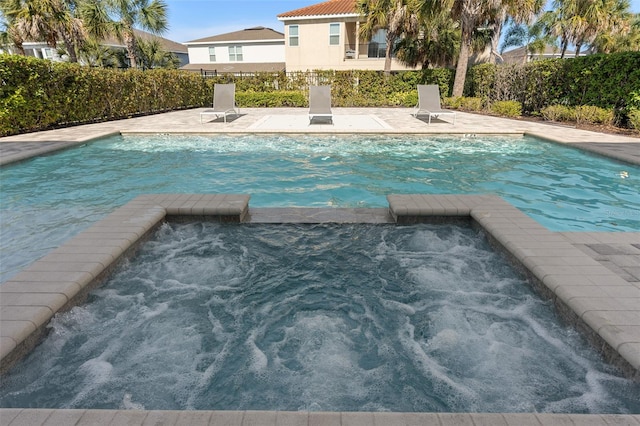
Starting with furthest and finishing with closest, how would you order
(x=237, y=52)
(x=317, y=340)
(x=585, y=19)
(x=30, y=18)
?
1. (x=237, y=52)
2. (x=585, y=19)
3. (x=30, y=18)
4. (x=317, y=340)

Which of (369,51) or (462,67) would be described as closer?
(462,67)

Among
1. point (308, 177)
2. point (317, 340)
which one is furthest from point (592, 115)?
point (317, 340)

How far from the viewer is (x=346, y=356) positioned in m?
2.98

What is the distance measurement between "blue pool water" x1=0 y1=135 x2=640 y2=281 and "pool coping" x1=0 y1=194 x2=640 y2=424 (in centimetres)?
131

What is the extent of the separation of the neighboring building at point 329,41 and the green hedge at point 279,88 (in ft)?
17.5

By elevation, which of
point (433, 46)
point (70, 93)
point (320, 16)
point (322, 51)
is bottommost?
point (70, 93)

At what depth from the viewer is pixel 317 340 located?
316 cm

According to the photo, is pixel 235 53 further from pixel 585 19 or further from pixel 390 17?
pixel 585 19

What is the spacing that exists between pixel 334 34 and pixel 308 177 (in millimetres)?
22293

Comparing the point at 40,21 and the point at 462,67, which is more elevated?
the point at 40,21

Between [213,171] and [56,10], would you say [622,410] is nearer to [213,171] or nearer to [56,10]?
[213,171]

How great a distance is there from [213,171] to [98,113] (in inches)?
365

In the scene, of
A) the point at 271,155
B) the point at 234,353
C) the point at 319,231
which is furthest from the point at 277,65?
the point at 234,353

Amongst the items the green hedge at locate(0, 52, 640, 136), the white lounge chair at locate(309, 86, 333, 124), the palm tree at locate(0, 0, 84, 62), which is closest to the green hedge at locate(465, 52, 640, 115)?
the green hedge at locate(0, 52, 640, 136)
